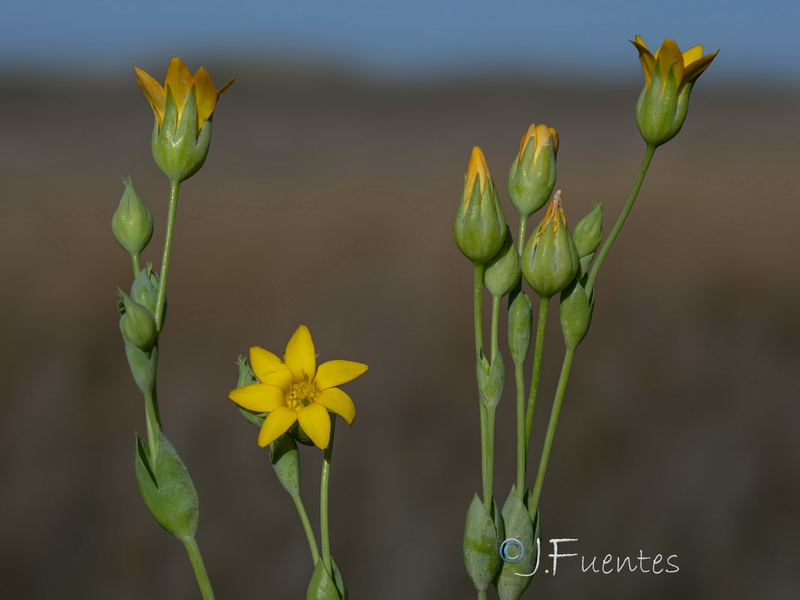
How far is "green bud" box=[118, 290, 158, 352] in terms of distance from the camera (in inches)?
31.8

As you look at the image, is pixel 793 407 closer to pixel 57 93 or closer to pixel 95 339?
pixel 95 339

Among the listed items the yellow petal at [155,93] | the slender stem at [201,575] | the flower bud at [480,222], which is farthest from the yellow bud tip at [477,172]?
the slender stem at [201,575]

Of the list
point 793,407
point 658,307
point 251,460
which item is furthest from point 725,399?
point 251,460

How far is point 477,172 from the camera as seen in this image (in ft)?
3.10

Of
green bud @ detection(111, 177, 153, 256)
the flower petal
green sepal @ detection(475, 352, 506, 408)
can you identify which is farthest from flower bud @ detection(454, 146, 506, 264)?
green bud @ detection(111, 177, 153, 256)

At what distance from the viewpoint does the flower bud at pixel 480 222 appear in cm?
92

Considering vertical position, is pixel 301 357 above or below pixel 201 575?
above

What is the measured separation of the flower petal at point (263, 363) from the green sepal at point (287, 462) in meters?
0.07

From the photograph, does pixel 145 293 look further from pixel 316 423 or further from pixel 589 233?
pixel 589 233

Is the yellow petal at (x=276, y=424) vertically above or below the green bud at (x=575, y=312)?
below

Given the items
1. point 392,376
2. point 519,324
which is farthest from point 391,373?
point 519,324

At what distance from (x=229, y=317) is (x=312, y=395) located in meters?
3.60

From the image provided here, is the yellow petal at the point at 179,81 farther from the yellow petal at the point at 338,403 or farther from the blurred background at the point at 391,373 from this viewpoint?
the blurred background at the point at 391,373

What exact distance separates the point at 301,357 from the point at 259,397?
7cm
